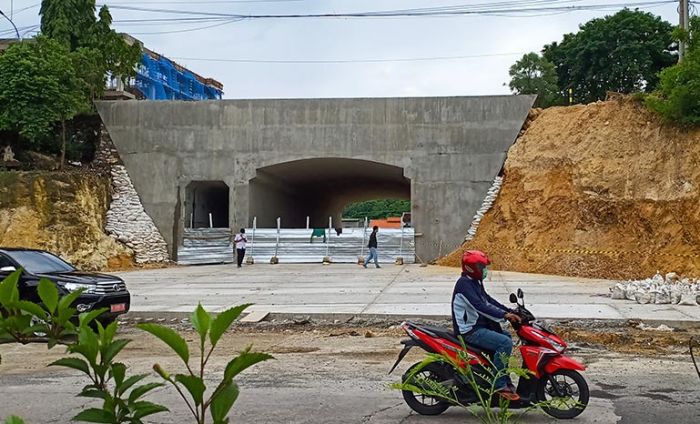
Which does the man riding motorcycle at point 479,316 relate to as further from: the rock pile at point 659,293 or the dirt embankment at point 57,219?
the dirt embankment at point 57,219

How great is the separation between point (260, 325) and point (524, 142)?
59.2 feet

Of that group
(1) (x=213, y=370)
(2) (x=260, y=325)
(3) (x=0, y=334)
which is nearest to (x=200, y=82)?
(2) (x=260, y=325)

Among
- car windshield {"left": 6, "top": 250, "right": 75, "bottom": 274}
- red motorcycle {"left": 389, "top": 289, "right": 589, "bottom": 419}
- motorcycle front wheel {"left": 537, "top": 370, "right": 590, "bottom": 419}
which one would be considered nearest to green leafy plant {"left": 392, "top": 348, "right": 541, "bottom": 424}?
red motorcycle {"left": 389, "top": 289, "right": 589, "bottom": 419}

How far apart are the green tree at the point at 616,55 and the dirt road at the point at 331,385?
125 feet

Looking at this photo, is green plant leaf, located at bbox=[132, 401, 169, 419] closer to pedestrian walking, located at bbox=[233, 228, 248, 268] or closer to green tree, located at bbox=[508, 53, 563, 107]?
pedestrian walking, located at bbox=[233, 228, 248, 268]

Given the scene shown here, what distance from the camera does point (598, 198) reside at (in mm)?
25547

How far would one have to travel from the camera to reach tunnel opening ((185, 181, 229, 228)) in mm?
31298

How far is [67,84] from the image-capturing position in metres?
28.1

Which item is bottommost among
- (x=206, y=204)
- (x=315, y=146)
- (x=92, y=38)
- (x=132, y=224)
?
(x=132, y=224)

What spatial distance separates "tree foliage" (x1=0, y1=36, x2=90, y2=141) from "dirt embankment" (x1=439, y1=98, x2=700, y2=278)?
52.5 feet

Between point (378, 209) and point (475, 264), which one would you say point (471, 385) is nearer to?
point (475, 264)

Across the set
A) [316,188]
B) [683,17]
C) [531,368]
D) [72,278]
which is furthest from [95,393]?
[316,188]

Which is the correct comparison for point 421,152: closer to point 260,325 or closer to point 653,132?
point 653,132

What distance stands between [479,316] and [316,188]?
34.4 metres
